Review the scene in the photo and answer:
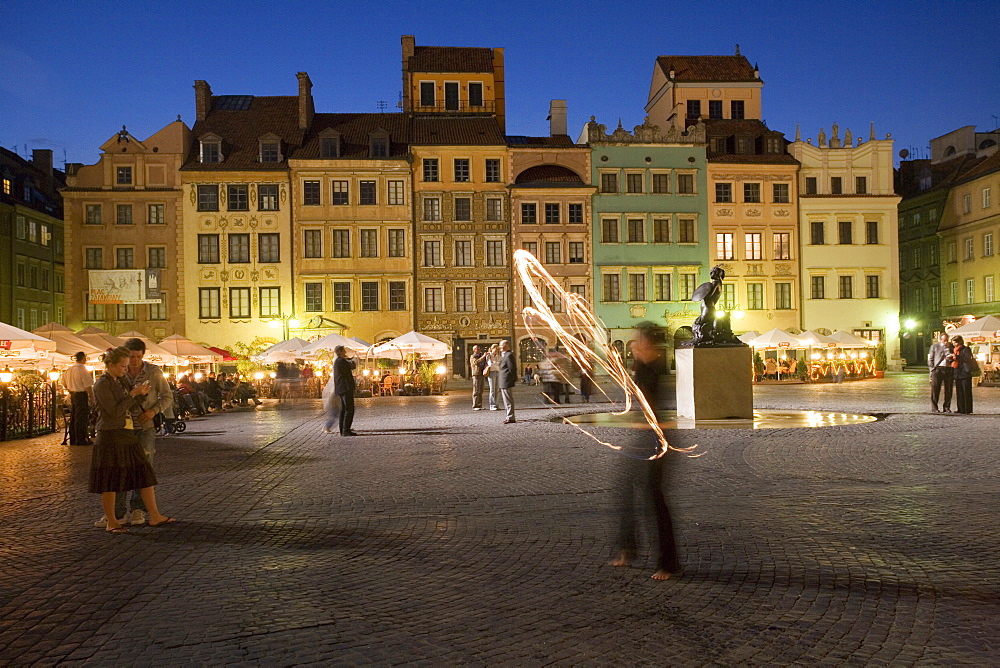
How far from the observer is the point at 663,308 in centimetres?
5109

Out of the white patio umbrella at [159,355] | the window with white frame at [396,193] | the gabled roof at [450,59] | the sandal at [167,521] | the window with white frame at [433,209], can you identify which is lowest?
the sandal at [167,521]

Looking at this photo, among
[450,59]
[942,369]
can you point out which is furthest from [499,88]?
[942,369]

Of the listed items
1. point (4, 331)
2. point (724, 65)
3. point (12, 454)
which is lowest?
point (12, 454)

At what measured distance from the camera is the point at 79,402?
53.8ft

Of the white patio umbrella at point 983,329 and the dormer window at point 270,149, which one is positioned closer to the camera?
the white patio umbrella at point 983,329

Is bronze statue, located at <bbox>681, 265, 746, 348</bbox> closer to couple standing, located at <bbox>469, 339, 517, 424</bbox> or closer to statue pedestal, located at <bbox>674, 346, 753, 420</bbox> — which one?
statue pedestal, located at <bbox>674, 346, 753, 420</bbox>

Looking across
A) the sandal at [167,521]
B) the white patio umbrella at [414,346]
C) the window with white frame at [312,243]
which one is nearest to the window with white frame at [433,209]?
the window with white frame at [312,243]

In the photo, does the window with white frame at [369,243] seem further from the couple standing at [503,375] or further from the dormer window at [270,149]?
the couple standing at [503,375]

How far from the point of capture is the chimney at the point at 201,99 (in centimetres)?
5131

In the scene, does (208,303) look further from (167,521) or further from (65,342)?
(167,521)

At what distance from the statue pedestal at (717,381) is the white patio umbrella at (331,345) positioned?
17308 mm

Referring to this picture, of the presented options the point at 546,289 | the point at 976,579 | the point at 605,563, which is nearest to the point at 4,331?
the point at 605,563

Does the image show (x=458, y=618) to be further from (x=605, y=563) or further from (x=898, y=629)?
(x=898, y=629)

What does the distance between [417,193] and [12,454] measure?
35.8 metres
